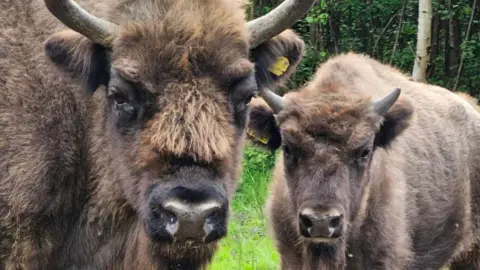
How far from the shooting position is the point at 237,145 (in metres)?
5.16

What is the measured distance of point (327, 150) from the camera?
6898 millimetres

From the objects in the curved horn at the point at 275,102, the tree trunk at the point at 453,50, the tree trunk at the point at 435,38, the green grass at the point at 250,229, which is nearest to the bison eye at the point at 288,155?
the curved horn at the point at 275,102

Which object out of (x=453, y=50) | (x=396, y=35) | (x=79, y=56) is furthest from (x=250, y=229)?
(x=453, y=50)

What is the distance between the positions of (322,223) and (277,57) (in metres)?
1.40

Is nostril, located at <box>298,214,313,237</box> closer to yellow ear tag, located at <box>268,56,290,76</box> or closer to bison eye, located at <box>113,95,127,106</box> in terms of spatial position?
yellow ear tag, located at <box>268,56,290,76</box>

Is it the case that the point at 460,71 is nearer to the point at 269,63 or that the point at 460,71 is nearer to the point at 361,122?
the point at 361,122

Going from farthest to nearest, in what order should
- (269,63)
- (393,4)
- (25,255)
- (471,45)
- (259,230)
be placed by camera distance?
(393,4)
(471,45)
(259,230)
(269,63)
(25,255)

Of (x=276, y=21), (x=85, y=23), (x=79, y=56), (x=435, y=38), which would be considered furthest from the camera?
(x=435, y=38)

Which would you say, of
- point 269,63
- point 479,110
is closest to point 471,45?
point 479,110

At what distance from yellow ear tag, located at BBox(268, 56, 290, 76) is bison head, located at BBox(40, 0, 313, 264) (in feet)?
0.68

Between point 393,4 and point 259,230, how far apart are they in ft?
33.9

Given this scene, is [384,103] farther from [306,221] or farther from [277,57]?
[277,57]

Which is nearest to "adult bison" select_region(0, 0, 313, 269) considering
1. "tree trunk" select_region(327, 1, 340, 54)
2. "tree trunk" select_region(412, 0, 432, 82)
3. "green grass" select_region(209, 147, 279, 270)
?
"green grass" select_region(209, 147, 279, 270)

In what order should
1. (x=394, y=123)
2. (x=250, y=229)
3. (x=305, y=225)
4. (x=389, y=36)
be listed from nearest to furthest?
(x=305, y=225) → (x=394, y=123) → (x=250, y=229) → (x=389, y=36)
